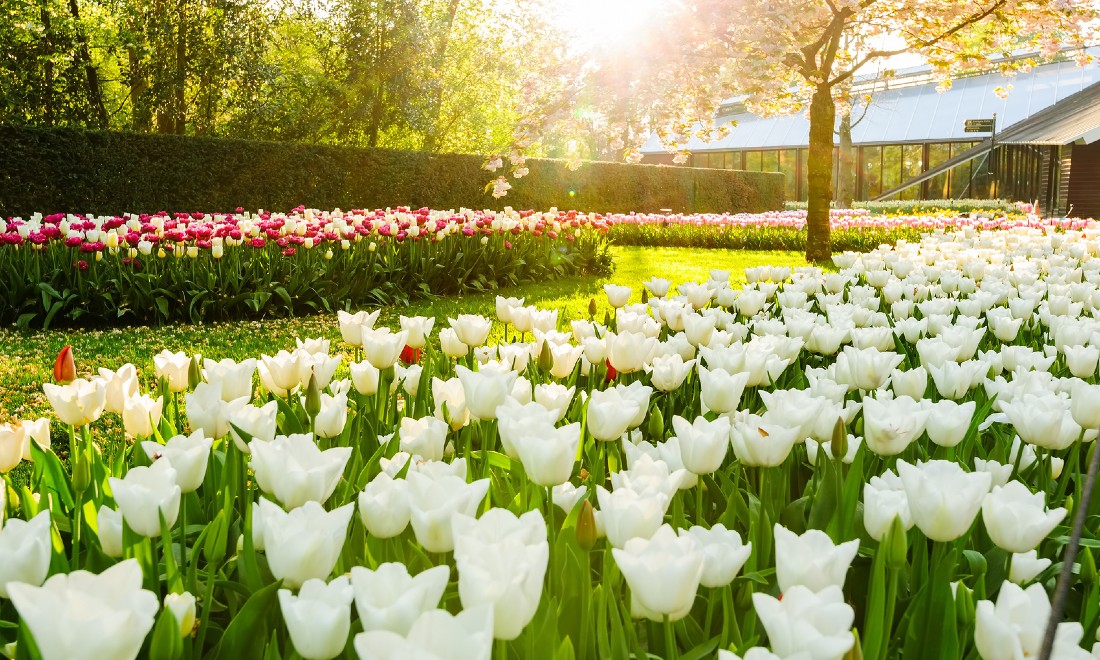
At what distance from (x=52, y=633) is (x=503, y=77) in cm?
2666

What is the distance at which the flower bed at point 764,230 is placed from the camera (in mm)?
13938

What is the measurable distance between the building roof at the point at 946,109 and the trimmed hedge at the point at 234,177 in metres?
11.6

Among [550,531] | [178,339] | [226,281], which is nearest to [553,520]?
[550,531]

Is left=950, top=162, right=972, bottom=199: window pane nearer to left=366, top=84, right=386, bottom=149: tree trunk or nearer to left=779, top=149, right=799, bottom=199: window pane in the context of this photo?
left=779, top=149, right=799, bottom=199: window pane

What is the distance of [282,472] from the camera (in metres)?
1.36

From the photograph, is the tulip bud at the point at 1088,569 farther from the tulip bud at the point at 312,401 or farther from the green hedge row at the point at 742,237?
the green hedge row at the point at 742,237

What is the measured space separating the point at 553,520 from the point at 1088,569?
0.94 metres

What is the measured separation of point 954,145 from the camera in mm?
30812

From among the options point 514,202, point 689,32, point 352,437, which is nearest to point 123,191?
point 514,202

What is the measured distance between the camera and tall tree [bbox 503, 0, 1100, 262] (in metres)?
7.63

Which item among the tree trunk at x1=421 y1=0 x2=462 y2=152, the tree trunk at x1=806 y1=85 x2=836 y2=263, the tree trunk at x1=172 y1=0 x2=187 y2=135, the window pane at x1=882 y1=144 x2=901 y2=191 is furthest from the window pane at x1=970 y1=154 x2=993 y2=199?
the tree trunk at x1=172 y1=0 x2=187 y2=135

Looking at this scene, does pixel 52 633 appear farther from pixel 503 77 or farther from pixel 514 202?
pixel 503 77

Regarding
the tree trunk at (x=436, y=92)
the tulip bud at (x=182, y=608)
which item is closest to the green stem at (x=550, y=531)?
the tulip bud at (x=182, y=608)

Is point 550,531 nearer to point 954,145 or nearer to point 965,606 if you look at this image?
point 965,606
